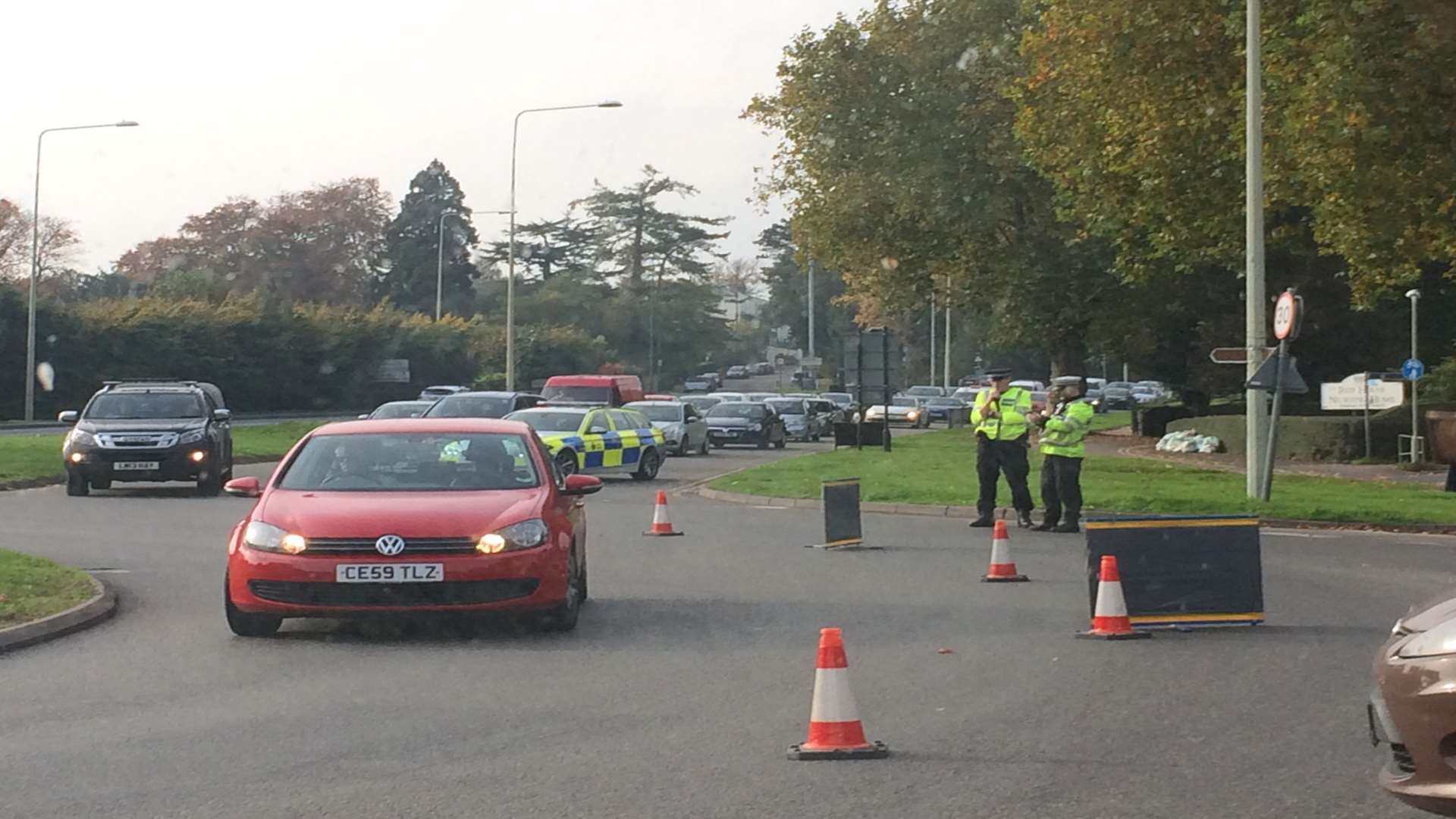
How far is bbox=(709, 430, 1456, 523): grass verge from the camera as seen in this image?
22922mm

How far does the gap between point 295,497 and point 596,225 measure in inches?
4259

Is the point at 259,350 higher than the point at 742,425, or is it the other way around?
the point at 259,350

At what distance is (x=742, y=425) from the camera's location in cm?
5112

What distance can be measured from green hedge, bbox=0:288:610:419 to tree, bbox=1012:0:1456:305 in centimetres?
3718

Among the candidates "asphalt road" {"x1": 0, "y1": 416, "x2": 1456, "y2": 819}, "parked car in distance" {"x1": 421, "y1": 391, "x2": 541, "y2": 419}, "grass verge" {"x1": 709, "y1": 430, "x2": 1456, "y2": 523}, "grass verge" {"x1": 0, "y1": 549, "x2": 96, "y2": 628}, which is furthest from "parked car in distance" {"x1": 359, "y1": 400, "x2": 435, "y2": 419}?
"grass verge" {"x1": 0, "y1": 549, "x2": 96, "y2": 628}

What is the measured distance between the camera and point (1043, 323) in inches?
1948

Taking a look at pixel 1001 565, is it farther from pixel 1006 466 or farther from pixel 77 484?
pixel 77 484

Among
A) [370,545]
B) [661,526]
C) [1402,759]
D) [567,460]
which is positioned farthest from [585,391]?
[1402,759]

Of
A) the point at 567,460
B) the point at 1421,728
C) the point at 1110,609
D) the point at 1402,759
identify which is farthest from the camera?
the point at 567,460

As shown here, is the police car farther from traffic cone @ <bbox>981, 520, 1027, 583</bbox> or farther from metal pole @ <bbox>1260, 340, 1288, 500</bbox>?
traffic cone @ <bbox>981, 520, 1027, 583</bbox>

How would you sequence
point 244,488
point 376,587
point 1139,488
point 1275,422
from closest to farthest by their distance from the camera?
point 376,587 < point 244,488 < point 1275,422 < point 1139,488

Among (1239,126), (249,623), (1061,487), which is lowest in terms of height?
(249,623)

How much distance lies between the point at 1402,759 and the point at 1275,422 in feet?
60.6

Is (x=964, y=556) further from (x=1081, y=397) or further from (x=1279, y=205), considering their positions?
(x=1279, y=205)
